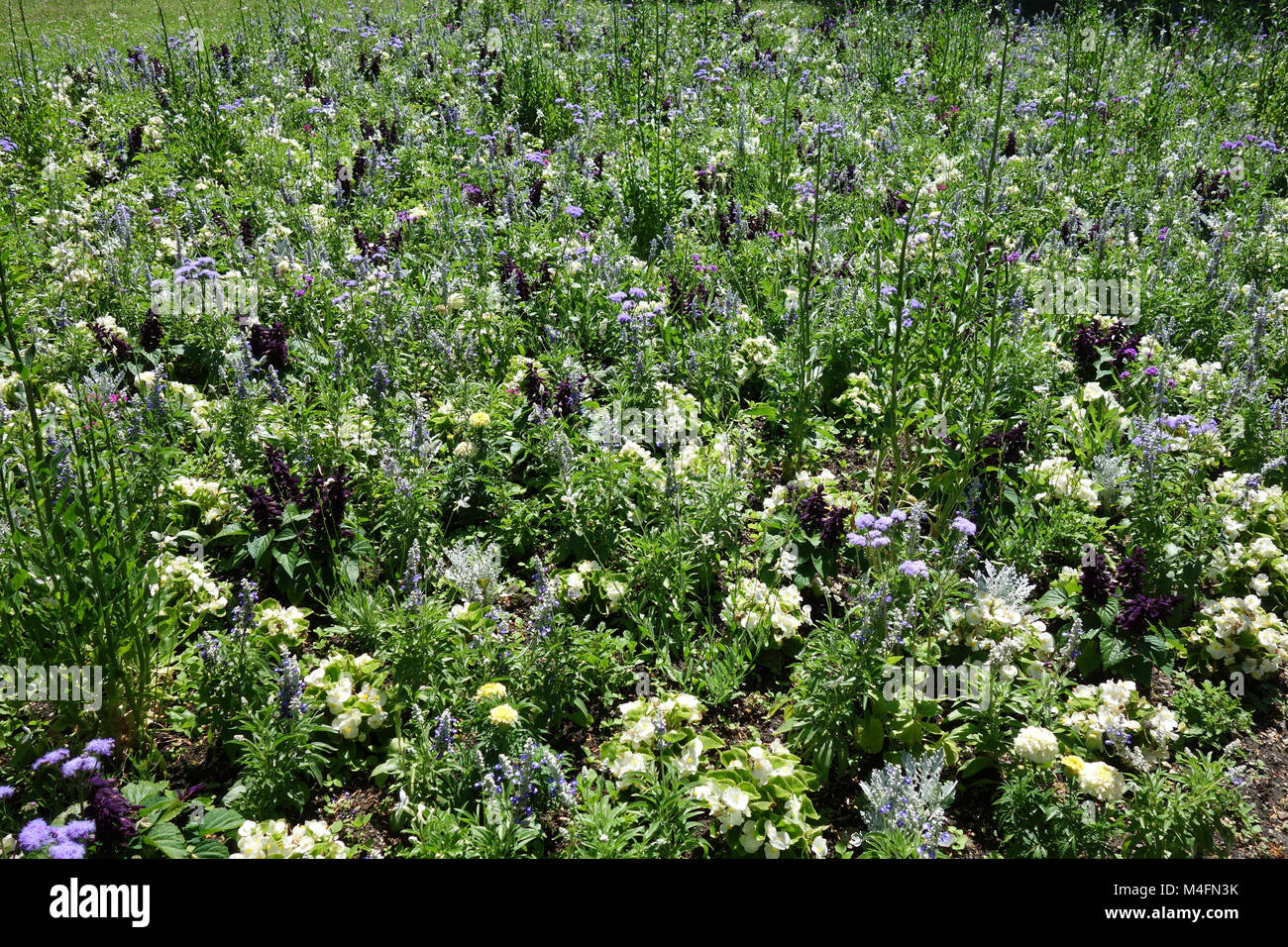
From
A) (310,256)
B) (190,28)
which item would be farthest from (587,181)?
(190,28)

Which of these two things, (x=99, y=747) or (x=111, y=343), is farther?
(x=111, y=343)

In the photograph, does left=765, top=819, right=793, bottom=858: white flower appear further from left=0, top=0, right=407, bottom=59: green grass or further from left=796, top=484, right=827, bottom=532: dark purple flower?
left=0, top=0, right=407, bottom=59: green grass

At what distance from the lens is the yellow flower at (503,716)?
109 inches

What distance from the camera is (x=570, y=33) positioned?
1041 centimetres

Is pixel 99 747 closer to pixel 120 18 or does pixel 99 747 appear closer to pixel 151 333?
pixel 151 333

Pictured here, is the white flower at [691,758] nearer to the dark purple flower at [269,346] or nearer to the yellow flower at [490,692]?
the yellow flower at [490,692]

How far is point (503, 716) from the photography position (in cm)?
276

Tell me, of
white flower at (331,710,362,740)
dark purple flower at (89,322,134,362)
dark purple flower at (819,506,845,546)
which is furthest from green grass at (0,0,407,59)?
white flower at (331,710,362,740)

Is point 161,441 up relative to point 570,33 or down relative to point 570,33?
down

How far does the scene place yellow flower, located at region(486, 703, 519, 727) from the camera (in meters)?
2.76

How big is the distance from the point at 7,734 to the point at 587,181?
199 inches

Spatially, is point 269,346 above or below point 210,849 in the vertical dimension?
above

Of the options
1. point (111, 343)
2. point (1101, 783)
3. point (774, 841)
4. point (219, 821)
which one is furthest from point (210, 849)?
point (111, 343)
